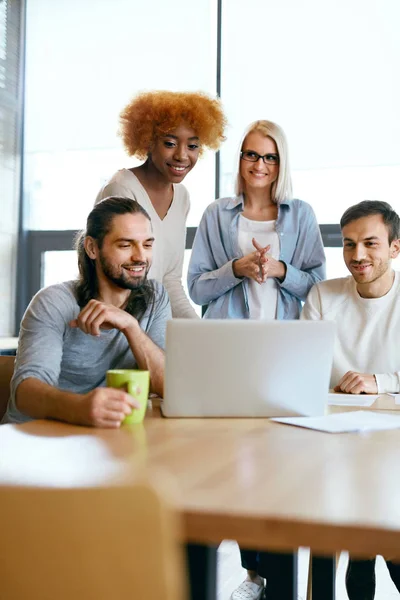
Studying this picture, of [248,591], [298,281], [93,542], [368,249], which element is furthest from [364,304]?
[93,542]

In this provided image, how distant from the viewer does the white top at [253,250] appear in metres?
2.69

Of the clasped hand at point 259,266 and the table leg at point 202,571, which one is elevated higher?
the clasped hand at point 259,266

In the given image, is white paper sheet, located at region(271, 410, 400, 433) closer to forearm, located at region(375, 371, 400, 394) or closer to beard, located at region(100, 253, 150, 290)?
forearm, located at region(375, 371, 400, 394)

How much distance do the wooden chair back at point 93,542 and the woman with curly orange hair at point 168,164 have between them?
2.09 m

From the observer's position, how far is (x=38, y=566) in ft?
1.95

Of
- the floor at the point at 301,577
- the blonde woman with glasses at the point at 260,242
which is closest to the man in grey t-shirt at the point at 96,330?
the blonde woman with glasses at the point at 260,242

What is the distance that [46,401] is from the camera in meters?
1.56

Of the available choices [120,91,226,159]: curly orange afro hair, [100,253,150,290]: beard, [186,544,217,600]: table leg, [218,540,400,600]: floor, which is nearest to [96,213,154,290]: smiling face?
[100,253,150,290]: beard

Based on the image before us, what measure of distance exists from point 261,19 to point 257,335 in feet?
10.8

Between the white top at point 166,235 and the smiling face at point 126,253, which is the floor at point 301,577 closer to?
the white top at point 166,235

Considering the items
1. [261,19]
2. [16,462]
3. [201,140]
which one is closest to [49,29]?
[261,19]

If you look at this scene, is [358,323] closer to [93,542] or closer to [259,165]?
[259,165]

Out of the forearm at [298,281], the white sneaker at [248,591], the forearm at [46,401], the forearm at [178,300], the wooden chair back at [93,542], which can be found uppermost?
the forearm at [298,281]

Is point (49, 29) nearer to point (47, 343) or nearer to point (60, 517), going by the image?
point (47, 343)
